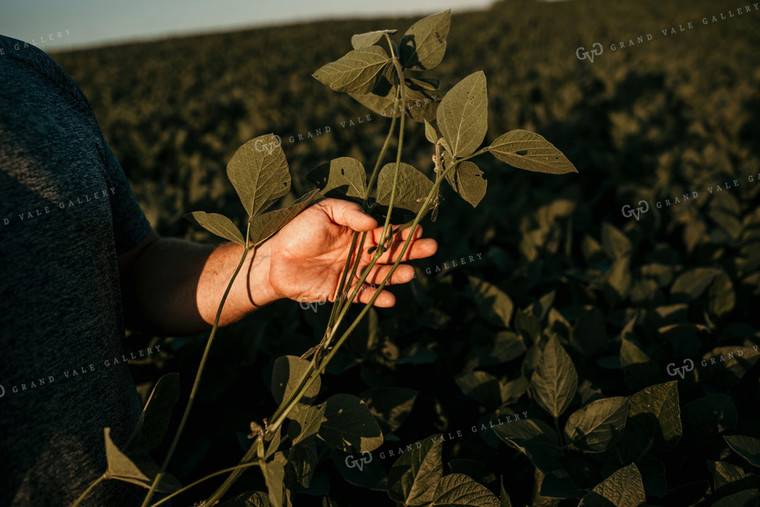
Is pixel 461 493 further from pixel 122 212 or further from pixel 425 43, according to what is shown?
pixel 122 212

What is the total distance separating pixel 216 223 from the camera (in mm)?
869

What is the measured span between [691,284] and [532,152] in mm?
1324

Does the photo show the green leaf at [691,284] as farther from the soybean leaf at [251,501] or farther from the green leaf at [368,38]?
A: the soybean leaf at [251,501]

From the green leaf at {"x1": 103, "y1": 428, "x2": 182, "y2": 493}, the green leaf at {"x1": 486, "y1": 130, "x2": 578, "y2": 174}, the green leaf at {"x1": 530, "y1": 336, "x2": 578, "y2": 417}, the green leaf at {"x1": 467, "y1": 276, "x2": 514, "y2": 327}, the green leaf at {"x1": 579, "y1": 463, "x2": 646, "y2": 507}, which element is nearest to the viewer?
the green leaf at {"x1": 103, "y1": 428, "x2": 182, "y2": 493}

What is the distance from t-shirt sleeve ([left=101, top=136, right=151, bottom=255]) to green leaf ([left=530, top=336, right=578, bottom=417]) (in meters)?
1.16

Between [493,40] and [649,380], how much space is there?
16532 mm

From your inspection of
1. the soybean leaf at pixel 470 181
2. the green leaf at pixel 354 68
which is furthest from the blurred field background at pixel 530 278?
the green leaf at pixel 354 68

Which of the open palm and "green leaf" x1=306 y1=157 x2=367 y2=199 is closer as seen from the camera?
"green leaf" x1=306 y1=157 x2=367 y2=199

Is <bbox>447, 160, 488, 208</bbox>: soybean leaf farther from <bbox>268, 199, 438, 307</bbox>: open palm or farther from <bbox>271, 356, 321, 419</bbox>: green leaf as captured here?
<bbox>271, 356, 321, 419</bbox>: green leaf

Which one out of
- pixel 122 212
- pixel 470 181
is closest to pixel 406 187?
pixel 470 181

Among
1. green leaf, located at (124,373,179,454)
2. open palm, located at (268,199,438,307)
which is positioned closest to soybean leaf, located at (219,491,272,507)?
green leaf, located at (124,373,179,454)

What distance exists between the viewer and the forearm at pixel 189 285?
118 cm

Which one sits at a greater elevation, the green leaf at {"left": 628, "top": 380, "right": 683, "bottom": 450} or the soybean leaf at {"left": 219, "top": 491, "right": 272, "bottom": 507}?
the soybean leaf at {"left": 219, "top": 491, "right": 272, "bottom": 507}

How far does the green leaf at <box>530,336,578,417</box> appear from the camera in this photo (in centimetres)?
110
